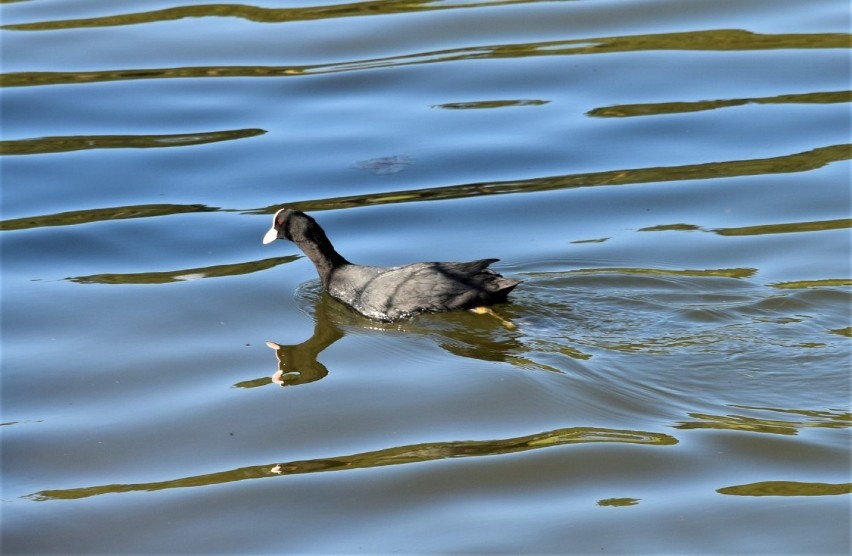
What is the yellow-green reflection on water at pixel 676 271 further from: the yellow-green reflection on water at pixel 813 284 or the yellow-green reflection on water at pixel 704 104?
the yellow-green reflection on water at pixel 704 104

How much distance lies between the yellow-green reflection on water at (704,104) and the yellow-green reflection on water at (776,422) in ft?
14.7

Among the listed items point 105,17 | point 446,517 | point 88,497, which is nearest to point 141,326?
point 88,497

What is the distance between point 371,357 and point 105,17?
6974 mm

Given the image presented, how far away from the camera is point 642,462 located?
533 cm

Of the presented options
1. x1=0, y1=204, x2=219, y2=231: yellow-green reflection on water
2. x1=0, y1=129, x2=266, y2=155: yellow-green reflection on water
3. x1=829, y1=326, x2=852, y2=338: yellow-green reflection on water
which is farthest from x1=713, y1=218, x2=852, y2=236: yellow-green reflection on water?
x1=0, y1=129, x2=266, y2=155: yellow-green reflection on water

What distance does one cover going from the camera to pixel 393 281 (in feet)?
23.5

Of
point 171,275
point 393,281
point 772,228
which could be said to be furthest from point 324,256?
point 772,228

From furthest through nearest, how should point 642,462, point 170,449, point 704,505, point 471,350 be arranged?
point 471,350
point 170,449
point 642,462
point 704,505

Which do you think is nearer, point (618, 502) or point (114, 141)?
point (618, 502)

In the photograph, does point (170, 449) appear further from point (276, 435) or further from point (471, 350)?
point (471, 350)

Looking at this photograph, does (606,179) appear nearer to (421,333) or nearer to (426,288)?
(426,288)

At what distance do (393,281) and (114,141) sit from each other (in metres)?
3.57

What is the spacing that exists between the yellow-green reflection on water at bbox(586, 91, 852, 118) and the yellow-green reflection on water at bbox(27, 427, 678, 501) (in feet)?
15.3

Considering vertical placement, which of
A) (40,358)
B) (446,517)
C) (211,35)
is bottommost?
(446,517)
